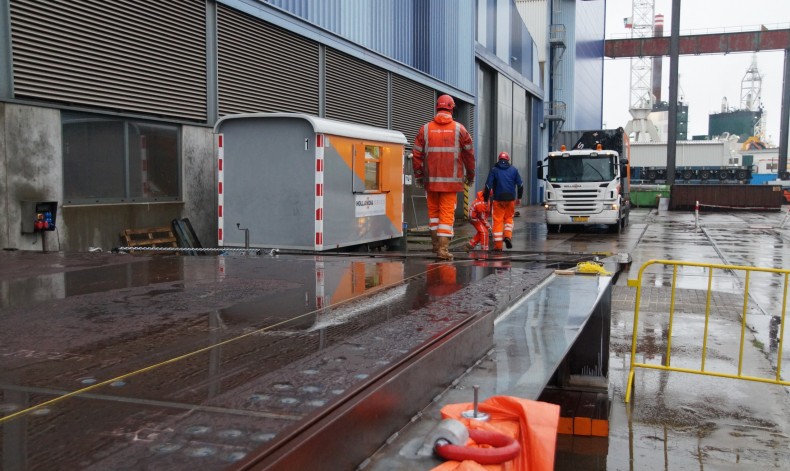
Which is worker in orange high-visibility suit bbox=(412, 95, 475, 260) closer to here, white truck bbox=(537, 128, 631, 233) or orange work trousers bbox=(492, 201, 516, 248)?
orange work trousers bbox=(492, 201, 516, 248)

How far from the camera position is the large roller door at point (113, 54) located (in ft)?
31.1

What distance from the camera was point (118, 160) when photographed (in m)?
11.1

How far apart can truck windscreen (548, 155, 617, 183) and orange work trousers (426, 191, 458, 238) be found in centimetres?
1436

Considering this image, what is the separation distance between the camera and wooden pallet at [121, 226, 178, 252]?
11060 mm

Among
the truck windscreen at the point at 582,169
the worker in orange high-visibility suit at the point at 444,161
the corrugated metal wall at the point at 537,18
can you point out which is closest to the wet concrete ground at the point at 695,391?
the worker in orange high-visibility suit at the point at 444,161

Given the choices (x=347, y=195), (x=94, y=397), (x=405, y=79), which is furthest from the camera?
(x=405, y=79)

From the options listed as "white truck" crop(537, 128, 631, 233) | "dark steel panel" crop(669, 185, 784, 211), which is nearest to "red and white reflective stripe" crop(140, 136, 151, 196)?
"white truck" crop(537, 128, 631, 233)

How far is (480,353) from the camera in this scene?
11.4ft

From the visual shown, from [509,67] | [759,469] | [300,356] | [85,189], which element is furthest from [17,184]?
[509,67]

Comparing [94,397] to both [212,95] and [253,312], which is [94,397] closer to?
[253,312]

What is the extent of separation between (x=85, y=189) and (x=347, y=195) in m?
3.99

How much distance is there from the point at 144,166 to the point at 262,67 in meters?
4.05

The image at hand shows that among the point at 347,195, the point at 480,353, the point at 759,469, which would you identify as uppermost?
the point at 347,195

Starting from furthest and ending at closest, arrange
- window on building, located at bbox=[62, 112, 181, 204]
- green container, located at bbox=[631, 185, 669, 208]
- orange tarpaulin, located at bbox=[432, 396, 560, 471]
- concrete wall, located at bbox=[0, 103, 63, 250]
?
1. green container, located at bbox=[631, 185, 669, 208]
2. window on building, located at bbox=[62, 112, 181, 204]
3. concrete wall, located at bbox=[0, 103, 63, 250]
4. orange tarpaulin, located at bbox=[432, 396, 560, 471]
